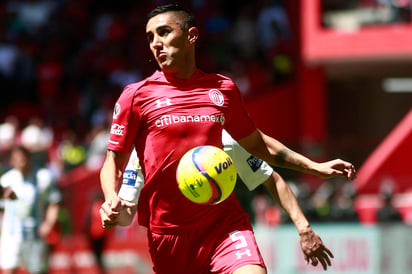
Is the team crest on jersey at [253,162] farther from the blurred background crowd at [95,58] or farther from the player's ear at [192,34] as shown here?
the blurred background crowd at [95,58]

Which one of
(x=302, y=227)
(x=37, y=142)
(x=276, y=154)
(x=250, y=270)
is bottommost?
(x=37, y=142)

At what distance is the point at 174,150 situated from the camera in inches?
257

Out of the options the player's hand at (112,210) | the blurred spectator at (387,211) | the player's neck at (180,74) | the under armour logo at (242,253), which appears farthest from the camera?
the blurred spectator at (387,211)

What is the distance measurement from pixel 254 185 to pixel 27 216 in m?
6.99

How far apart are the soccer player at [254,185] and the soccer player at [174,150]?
17 centimetres

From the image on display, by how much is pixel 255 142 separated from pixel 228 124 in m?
0.26

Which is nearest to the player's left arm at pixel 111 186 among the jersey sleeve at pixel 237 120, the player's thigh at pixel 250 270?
the jersey sleeve at pixel 237 120

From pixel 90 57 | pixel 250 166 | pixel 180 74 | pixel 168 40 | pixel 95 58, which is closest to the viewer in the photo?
pixel 168 40

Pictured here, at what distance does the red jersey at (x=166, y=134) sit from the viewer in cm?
652

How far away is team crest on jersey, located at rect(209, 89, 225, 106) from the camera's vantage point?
262 inches

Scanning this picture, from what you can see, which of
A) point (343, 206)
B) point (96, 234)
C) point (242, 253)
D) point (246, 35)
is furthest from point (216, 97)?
point (246, 35)

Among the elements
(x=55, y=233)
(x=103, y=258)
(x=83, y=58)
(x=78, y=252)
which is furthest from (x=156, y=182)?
(x=83, y=58)

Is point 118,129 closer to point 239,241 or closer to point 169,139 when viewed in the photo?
point 169,139

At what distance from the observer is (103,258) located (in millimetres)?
17891
